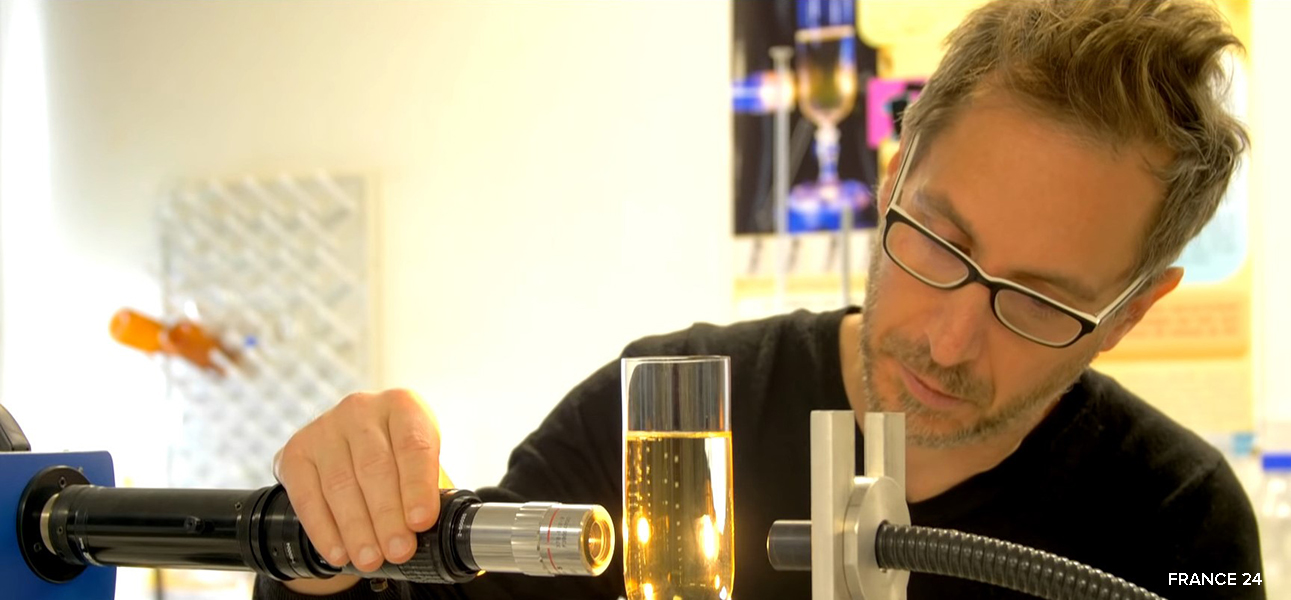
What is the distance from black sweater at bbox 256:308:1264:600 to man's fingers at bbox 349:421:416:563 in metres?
0.41

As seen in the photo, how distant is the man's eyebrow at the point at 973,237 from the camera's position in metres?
1.00

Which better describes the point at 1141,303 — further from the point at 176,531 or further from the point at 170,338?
the point at 170,338

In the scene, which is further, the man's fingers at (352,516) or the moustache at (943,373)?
the moustache at (943,373)

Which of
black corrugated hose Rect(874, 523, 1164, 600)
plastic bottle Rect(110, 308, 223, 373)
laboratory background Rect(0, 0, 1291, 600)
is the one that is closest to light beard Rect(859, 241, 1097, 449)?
black corrugated hose Rect(874, 523, 1164, 600)

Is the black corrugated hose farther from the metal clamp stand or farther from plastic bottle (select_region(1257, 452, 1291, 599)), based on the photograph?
plastic bottle (select_region(1257, 452, 1291, 599))

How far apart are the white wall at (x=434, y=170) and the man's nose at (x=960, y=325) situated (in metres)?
1.76

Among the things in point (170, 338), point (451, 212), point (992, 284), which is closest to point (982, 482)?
point (992, 284)

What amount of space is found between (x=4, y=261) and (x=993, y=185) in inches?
136

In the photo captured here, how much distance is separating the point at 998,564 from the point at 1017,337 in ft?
1.85

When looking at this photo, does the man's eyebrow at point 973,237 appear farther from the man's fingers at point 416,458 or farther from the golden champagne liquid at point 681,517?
the man's fingers at point 416,458

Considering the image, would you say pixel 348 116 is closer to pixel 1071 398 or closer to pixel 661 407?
pixel 1071 398

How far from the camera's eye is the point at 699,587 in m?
0.68

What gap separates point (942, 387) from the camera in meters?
1.07

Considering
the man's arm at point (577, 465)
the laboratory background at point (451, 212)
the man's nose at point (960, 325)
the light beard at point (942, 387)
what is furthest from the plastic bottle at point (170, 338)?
the man's nose at point (960, 325)
